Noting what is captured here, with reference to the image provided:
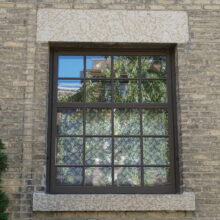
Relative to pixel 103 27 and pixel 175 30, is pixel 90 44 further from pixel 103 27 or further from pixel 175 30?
pixel 175 30

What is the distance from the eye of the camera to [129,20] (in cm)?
629

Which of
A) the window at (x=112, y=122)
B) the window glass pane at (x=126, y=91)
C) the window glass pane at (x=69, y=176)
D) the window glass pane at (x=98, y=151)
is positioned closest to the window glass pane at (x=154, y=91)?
the window at (x=112, y=122)

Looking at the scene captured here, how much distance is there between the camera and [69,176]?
5961 mm

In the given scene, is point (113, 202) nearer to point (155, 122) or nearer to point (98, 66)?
point (155, 122)

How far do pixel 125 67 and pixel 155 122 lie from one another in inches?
36.8

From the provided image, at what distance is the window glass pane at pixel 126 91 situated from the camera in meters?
6.27

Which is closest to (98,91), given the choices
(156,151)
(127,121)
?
(127,121)

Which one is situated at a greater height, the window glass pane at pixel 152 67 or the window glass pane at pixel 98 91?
the window glass pane at pixel 152 67

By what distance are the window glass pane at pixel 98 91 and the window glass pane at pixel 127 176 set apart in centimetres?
104

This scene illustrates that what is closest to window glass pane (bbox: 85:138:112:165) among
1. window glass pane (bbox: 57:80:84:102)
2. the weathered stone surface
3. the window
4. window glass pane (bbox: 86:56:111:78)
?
the window

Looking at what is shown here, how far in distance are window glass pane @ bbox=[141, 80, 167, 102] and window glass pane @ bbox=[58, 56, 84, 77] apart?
3.18 ft

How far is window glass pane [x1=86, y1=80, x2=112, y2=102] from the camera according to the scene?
246 inches

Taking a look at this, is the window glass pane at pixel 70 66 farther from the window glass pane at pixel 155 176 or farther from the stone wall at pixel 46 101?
the window glass pane at pixel 155 176

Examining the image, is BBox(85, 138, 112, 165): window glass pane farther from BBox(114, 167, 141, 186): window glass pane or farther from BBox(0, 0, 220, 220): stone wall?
BBox(0, 0, 220, 220): stone wall
